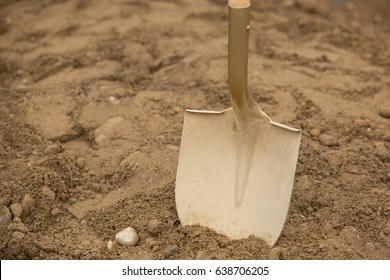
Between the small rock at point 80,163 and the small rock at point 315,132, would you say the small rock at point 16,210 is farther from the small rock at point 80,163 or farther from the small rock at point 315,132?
the small rock at point 315,132

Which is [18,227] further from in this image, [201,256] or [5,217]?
[201,256]

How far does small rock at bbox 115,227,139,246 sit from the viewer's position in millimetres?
2203

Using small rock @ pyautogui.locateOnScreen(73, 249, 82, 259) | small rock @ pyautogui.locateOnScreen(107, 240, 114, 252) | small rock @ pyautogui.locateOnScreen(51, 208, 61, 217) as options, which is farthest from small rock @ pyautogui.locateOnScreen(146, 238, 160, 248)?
small rock @ pyautogui.locateOnScreen(51, 208, 61, 217)

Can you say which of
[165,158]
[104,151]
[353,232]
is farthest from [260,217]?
[104,151]

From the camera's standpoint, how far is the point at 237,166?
2.23 meters

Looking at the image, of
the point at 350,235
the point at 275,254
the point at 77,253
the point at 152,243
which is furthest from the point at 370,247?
the point at 77,253

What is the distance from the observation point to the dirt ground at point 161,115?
2.22 metres

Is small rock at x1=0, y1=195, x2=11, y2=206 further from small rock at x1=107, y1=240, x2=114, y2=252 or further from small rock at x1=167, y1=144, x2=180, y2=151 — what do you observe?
small rock at x1=167, y1=144, x2=180, y2=151

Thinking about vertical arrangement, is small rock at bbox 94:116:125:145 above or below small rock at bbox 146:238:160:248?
above

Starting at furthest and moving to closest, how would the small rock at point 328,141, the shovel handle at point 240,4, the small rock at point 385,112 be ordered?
Result: the small rock at point 385,112 → the small rock at point 328,141 → the shovel handle at point 240,4

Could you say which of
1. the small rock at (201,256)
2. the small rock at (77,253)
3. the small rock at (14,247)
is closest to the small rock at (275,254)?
the small rock at (201,256)

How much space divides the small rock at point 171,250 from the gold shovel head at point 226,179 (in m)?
0.13

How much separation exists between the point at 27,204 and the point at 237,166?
818 mm

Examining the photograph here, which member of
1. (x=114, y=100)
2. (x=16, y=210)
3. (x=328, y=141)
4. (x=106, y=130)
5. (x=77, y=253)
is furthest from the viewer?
(x=114, y=100)
